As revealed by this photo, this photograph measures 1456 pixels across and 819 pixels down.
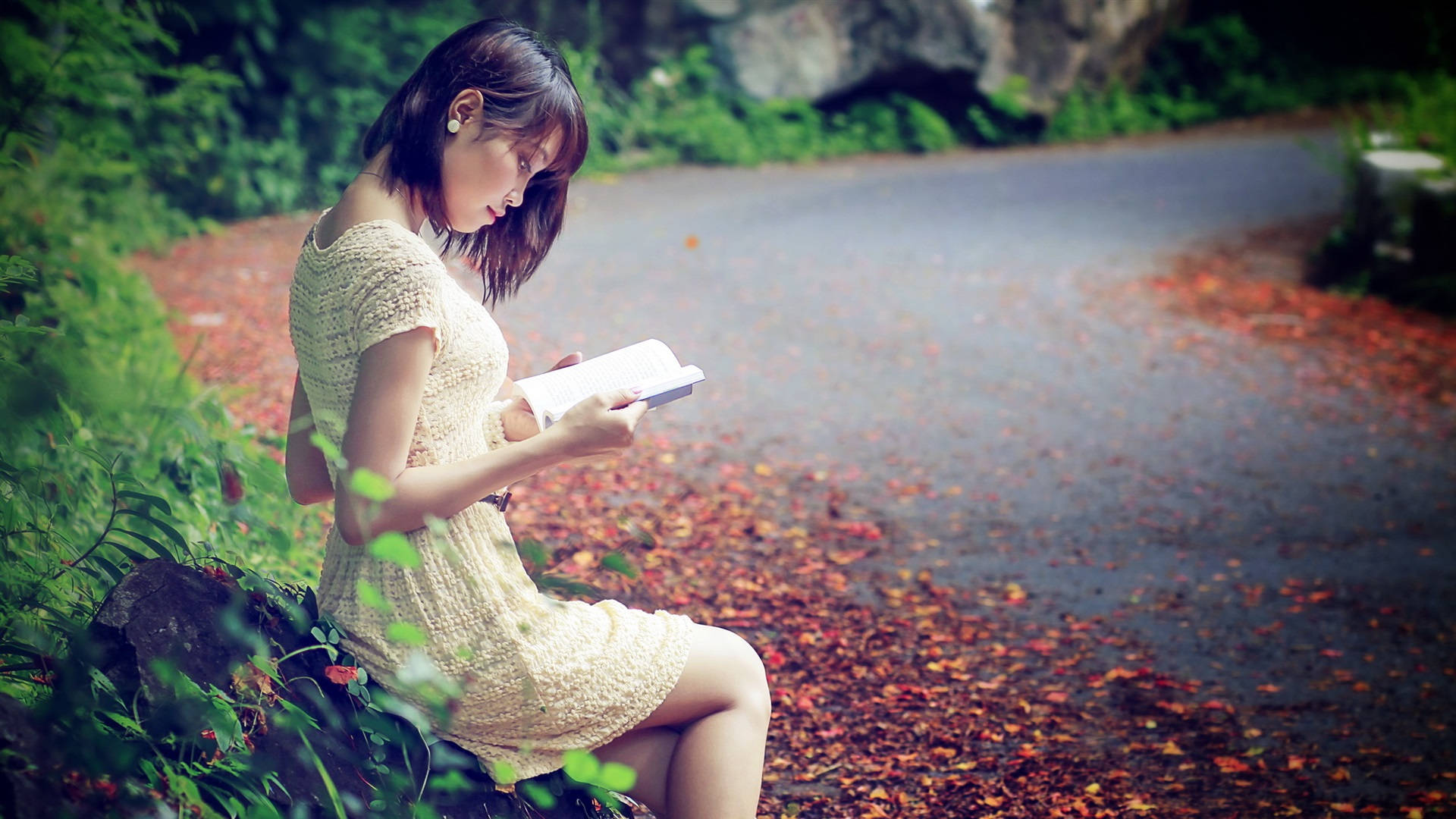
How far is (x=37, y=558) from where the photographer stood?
90.8 inches

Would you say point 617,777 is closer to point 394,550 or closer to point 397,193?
point 394,550

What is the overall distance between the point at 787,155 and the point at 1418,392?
25.6 ft

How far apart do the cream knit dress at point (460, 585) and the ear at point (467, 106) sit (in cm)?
21

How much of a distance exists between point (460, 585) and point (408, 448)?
0.25 metres

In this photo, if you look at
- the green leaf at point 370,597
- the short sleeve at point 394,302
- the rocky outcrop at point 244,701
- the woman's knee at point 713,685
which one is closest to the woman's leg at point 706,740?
the woman's knee at point 713,685

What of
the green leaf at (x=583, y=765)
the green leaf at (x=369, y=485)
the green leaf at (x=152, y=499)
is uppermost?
the green leaf at (x=369, y=485)

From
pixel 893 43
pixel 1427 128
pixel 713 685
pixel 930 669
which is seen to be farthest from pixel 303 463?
pixel 893 43

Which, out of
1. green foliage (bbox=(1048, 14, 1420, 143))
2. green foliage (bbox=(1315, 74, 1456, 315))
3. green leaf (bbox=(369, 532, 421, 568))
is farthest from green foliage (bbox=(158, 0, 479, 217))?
green leaf (bbox=(369, 532, 421, 568))

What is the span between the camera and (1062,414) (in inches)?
255

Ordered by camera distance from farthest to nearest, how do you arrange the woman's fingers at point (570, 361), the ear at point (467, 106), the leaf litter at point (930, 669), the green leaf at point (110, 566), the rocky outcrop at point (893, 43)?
the rocky outcrop at point (893, 43) → the leaf litter at point (930, 669) → the woman's fingers at point (570, 361) → the green leaf at point (110, 566) → the ear at point (467, 106)

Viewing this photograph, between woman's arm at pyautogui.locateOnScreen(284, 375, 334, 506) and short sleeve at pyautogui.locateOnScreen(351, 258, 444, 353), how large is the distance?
325mm

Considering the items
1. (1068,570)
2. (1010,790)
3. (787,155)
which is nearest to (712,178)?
(787,155)

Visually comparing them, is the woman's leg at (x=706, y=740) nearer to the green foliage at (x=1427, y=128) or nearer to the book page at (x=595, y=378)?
the book page at (x=595, y=378)

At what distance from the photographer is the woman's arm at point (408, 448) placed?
1.84m
